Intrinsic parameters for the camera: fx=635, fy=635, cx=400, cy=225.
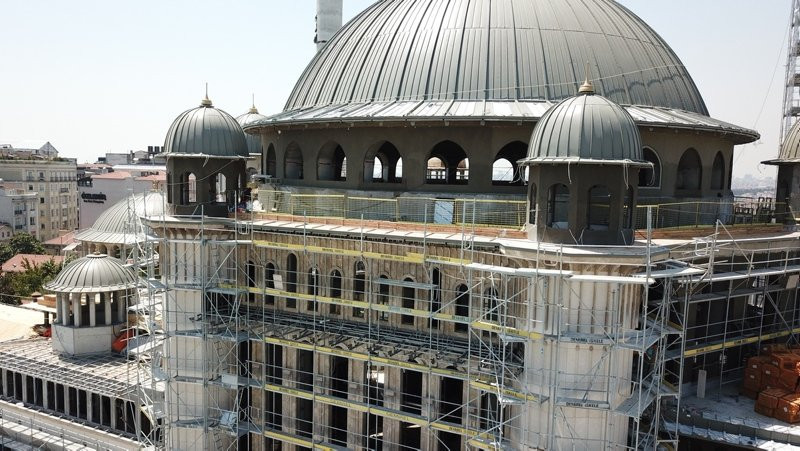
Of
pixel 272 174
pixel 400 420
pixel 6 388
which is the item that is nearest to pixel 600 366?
pixel 400 420

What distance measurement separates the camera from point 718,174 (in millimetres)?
32094

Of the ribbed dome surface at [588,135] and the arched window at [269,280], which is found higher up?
the ribbed dome surface at [588,135]

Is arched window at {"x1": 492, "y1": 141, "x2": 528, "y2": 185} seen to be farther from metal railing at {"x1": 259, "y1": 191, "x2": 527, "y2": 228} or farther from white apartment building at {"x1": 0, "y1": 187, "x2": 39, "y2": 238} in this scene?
white apartment building at {"x1": 0, "y1": 187, "x2": 39, "y2": 238}

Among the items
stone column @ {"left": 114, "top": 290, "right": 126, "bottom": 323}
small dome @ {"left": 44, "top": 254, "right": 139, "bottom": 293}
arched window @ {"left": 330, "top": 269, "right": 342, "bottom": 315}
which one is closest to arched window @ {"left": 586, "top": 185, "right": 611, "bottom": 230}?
arched window @ {"left": 330, "top": 269, "right": 342, "bottom": 315}

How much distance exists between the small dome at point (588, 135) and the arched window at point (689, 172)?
1034 centimetres

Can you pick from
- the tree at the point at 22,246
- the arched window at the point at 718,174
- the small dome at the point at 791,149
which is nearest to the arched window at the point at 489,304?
the arched window at the point at 718,174

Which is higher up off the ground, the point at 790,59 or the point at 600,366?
the point at 790,59

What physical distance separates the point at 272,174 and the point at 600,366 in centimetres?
2133

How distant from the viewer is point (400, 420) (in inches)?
1015

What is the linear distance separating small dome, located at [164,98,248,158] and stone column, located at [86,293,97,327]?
16.0 meters

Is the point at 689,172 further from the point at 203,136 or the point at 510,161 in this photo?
the point at 203,136

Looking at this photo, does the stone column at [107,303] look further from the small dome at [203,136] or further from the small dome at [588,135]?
the small dome at [588,135]

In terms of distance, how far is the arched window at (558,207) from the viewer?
71.6ft

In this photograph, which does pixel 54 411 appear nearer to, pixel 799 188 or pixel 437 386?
pixel 437 386
